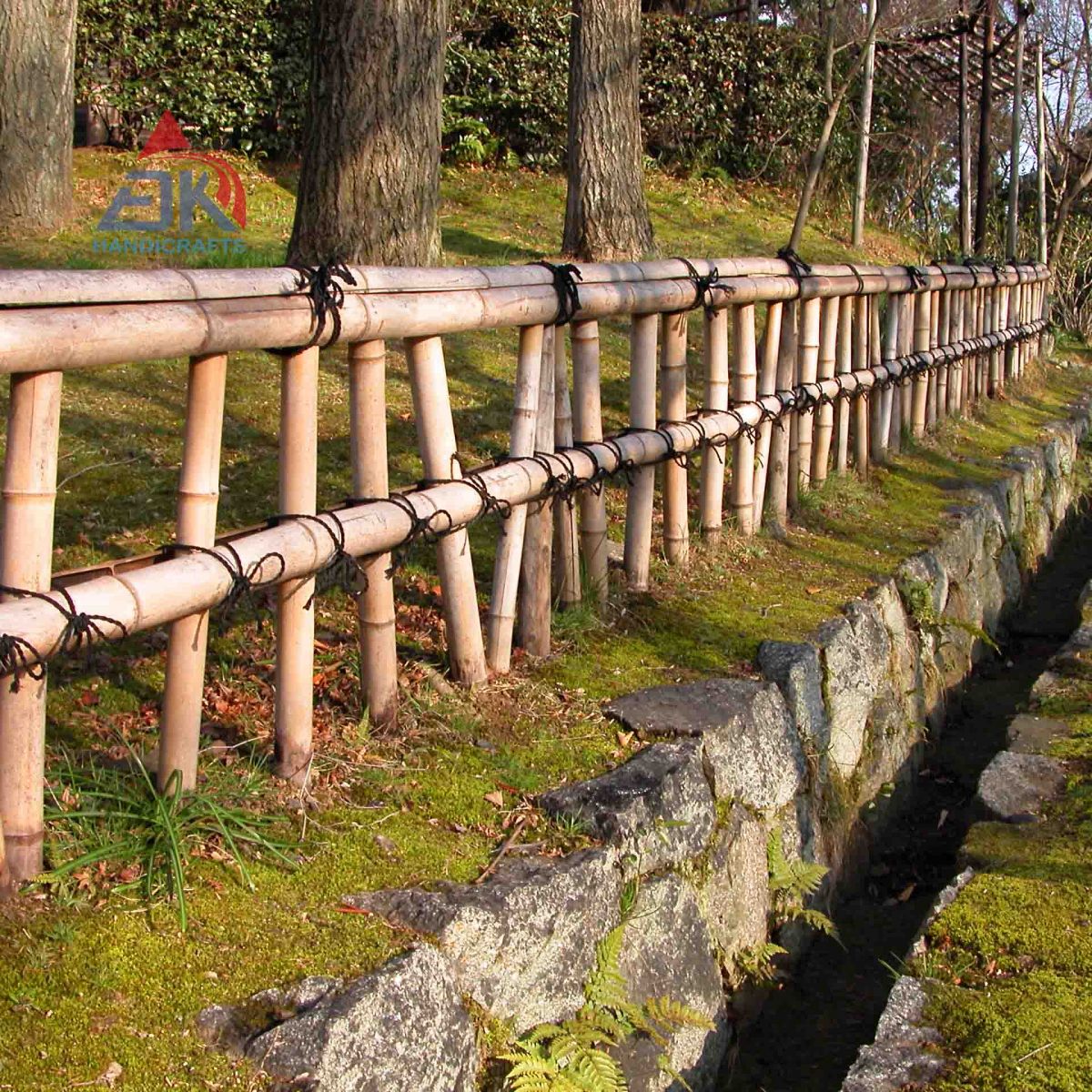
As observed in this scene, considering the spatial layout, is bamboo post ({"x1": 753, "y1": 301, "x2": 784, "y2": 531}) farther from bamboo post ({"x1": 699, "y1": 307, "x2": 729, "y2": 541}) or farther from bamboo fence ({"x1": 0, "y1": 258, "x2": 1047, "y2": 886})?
bamboo post ({"x1": 699, "y1": 307, "x2": 729, "y2": 541})

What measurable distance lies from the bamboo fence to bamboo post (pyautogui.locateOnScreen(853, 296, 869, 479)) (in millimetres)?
472

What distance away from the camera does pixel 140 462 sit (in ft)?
19.4

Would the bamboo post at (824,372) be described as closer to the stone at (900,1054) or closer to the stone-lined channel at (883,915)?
the stone-lined channel at (883,915)

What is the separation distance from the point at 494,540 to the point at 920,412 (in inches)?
178

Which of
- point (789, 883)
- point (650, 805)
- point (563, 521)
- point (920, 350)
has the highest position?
point (920, 350)

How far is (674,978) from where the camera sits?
365cm

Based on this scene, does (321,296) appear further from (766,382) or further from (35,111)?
(35,111)

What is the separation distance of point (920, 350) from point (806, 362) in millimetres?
2633

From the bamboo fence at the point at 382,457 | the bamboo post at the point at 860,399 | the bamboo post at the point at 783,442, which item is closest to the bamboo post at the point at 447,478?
the bamboo fence at the point at 382,457

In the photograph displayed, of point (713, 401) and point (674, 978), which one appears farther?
point (713, 401)

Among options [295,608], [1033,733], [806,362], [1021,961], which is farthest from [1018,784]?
[806,362]

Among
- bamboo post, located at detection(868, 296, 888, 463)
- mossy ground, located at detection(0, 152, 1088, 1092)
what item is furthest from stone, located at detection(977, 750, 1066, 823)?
bamboo post, located at detection(868, 296, 888, 463)

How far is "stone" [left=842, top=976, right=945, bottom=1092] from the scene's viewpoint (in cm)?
294

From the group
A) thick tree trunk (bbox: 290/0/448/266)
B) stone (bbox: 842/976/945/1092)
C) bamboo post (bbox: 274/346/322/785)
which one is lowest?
stone (bbox: 842/976/945/1092)
